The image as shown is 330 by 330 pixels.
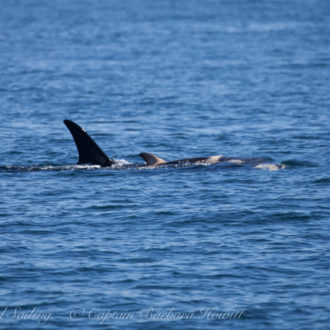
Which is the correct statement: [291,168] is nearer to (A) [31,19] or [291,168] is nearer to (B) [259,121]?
(B) [259,121]

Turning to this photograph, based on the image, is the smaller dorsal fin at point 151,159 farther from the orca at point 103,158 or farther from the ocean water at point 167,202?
the ocean water at point 167,202

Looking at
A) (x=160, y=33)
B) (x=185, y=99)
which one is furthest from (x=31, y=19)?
(x=185, y=99)

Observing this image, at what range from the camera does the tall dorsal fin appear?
72.7 feet

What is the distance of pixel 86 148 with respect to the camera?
22.4 meters

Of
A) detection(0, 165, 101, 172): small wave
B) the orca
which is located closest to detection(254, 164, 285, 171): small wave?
the orca

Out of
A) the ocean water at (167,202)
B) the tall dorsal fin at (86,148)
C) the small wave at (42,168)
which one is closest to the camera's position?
the ocean water at (167,202)

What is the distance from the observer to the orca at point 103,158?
2220 cm

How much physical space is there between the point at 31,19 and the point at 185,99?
54510 millimetres

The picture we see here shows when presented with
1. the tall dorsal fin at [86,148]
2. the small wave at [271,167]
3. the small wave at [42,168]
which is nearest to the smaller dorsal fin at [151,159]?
the tall dorsal fin at [86,148]

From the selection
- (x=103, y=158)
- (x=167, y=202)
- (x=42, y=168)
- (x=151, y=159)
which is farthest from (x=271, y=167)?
(x=42, y=168)

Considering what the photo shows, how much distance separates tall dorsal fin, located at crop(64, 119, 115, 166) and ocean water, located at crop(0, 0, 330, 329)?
39 cm

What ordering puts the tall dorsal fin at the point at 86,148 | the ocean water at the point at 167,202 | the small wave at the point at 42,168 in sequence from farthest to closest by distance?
1. the small wave at the point at 42,168
2. the tall dorsal fin at the point at 86,148
3. the ocean water at the point at 167,202

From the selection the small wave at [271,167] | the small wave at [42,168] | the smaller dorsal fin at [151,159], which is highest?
the smaller dorsal fin at [151,159]

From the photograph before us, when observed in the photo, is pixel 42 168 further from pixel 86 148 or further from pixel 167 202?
pixel 167 202
